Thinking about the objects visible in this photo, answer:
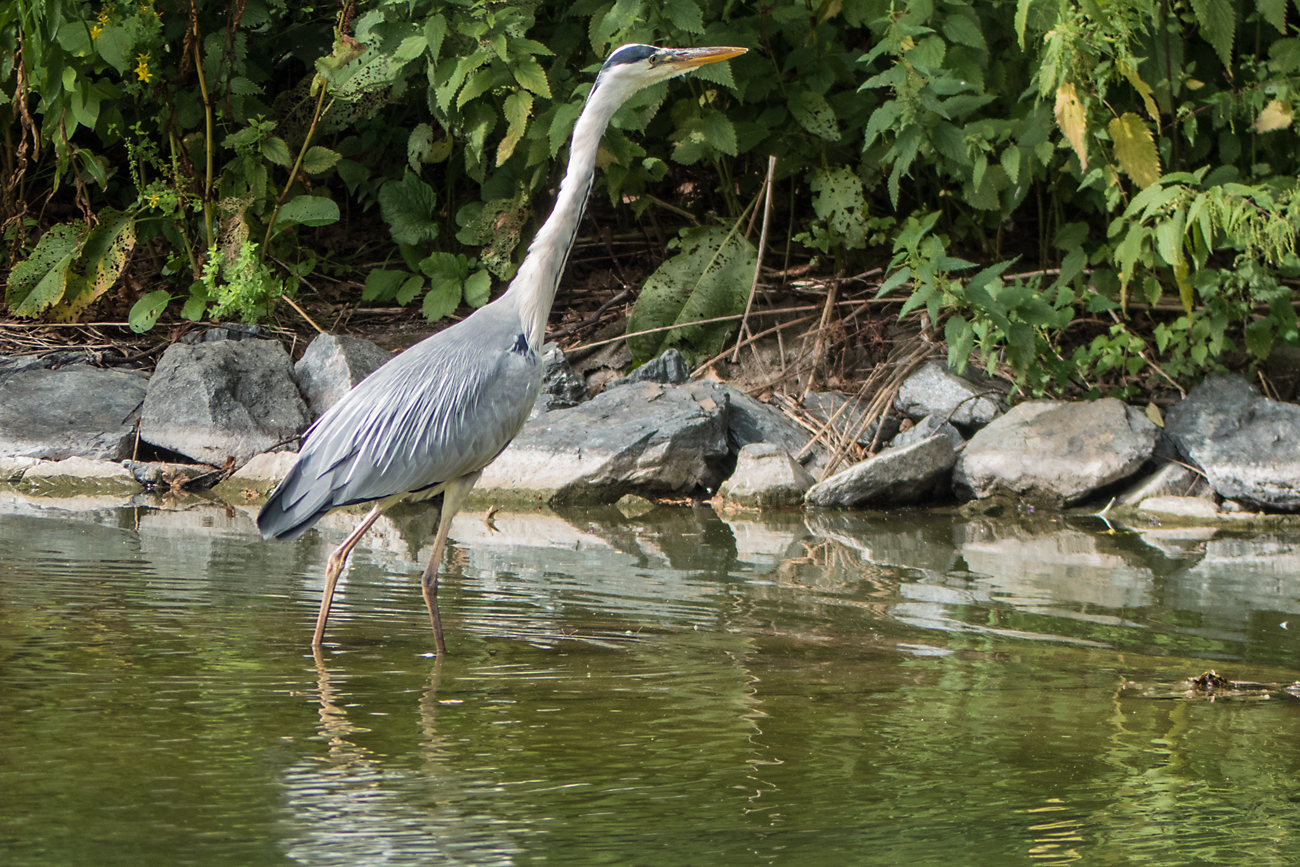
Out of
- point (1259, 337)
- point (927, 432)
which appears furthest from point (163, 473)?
point (1259, 337)

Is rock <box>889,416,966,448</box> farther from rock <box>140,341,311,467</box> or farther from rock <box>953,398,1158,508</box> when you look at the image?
rock <box>140,341,311,467</box>

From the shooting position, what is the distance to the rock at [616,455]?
7172mm

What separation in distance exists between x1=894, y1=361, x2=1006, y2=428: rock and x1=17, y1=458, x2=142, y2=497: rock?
435cm

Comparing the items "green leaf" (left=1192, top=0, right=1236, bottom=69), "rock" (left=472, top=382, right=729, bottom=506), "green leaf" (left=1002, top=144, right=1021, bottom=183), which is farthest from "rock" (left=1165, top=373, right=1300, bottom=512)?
"rock" (left=472, top=382, right=729, bottom=506)

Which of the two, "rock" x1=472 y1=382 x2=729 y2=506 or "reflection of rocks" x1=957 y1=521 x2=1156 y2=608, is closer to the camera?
"reflection of rocks" x1=957 y1=521 x2=1156 y2=608

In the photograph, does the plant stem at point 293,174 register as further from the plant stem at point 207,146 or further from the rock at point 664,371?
the rock at point 664,371

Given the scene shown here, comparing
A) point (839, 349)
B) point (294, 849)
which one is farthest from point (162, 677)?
point (839, 349)

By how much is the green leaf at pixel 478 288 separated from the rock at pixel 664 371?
1.18 meters

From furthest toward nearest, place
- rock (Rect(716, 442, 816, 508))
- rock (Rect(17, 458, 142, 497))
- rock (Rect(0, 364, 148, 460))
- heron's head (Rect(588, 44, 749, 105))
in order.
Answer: rock (Rect(0, 364, 148, 460))
rock (Rect(17, 458, 142, 497))
rock (Rect(716, 442, 816, 508))
heron's head (Rect(588, 44, 749, 105))

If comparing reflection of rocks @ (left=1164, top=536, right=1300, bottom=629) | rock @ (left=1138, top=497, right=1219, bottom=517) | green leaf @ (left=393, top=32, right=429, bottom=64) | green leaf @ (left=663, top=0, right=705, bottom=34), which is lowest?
reflection of rocks @ (left=1164, top=536, right=1300, bottom=629)

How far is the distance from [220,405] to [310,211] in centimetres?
182

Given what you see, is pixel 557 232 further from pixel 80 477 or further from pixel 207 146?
pixel 207 146

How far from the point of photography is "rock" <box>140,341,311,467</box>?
299 inches

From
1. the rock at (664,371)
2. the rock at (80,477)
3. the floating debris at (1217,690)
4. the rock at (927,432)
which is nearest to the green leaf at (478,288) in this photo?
the rock at (664,371)
